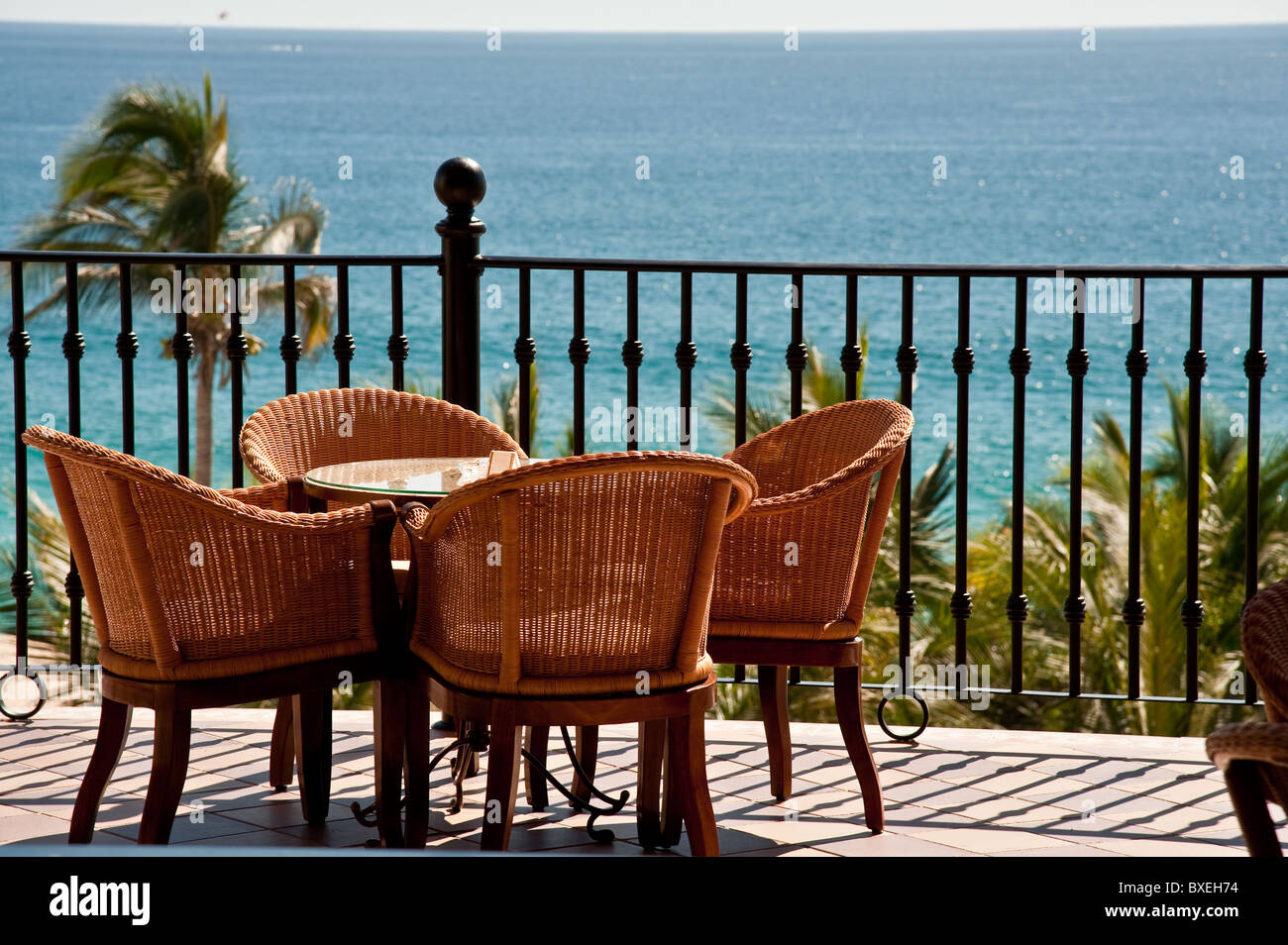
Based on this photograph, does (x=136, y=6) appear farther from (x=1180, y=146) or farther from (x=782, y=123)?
(x=1180, y=146)

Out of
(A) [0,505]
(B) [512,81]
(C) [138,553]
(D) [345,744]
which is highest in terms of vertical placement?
(B) [512,81]

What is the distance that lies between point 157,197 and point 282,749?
15032mm

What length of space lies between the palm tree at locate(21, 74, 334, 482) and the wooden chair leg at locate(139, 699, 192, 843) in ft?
→ 45.9

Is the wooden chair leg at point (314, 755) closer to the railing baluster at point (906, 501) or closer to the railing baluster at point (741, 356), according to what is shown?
the railing baluster at point (741, 356)

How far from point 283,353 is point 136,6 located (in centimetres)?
4886

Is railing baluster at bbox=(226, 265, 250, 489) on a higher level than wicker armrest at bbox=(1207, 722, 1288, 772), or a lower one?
higher

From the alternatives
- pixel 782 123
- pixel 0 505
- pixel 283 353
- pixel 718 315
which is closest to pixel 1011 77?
pixel 782 123

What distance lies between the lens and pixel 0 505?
2312 cm

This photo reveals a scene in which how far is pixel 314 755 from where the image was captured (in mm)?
2762

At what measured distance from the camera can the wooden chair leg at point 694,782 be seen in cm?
Result: 240

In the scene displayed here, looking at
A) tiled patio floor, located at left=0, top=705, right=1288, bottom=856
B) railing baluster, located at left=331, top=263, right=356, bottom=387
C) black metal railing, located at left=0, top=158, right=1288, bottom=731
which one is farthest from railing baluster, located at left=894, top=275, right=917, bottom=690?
railing baluster, located at left=331, top=263, right=356, bottom=387

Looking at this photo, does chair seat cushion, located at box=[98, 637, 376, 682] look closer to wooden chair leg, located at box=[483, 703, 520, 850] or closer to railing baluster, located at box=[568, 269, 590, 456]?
wooden chair leg, located at box=[483, 703, 520, 850]

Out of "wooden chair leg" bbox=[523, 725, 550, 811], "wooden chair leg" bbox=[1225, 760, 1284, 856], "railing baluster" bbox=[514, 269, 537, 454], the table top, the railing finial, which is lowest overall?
"wooden chair leg" bbox=[523, 725, 550, 811]

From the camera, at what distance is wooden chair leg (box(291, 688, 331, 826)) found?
2770 millimetres
